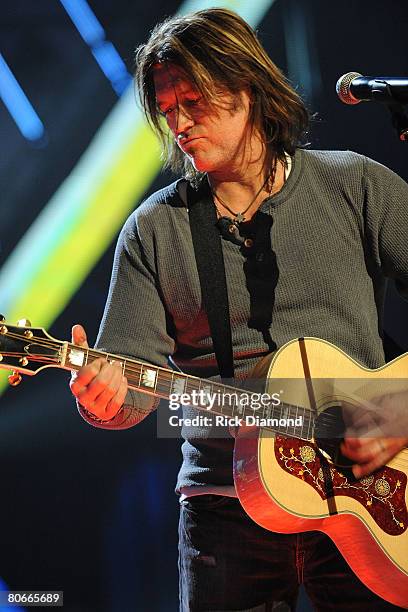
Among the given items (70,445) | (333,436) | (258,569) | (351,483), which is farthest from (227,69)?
(70,445)

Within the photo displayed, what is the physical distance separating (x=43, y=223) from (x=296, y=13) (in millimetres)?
1663

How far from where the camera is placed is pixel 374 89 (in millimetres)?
1814

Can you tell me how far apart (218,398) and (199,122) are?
A: 0.81 m

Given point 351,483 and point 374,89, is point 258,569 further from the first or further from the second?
point 374,89

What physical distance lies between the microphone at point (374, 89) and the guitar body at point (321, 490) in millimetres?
678

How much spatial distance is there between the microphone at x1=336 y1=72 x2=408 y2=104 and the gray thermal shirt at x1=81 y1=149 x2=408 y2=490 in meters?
0.54

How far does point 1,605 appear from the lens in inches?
139

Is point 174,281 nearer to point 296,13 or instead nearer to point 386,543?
point 386,543

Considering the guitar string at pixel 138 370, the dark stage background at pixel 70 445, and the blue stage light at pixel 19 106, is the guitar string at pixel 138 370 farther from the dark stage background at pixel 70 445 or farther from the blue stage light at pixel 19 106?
the blue stage light at pixel 19 106

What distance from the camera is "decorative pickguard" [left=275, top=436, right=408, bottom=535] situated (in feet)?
7.07

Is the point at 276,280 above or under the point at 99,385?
under

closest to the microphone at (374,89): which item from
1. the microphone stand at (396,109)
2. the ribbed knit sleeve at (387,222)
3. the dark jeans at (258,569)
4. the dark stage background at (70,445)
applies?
the microphone stand at (396,109)

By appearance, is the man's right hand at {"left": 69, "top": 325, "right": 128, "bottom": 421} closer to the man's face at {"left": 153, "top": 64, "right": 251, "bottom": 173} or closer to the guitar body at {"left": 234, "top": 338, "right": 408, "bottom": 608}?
the guitar body at {"left": 234, "top": 338, "right": 408, "bottom": 608}

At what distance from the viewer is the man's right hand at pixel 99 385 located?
2.12m
